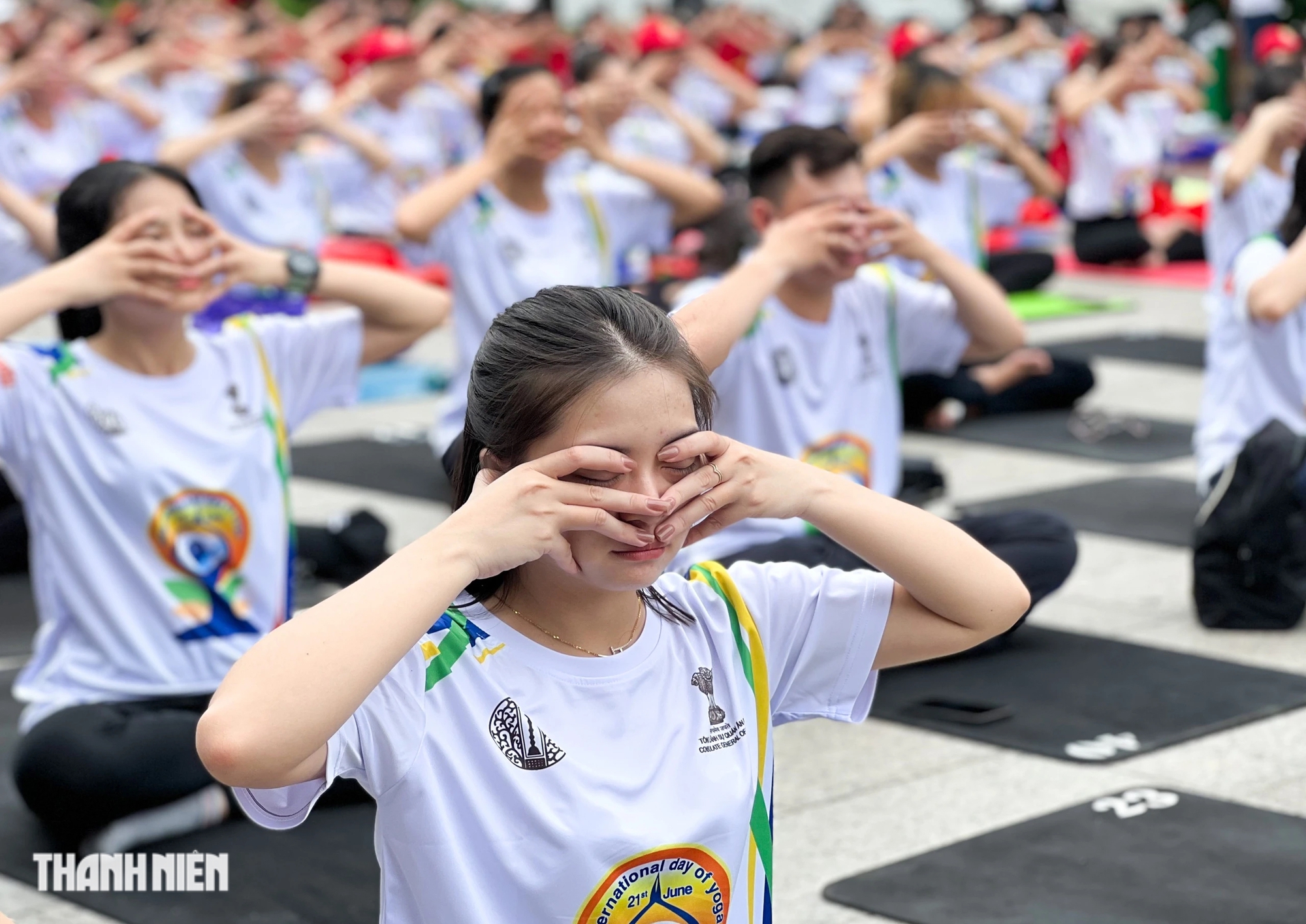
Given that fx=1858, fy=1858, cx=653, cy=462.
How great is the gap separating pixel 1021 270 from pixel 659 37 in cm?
418

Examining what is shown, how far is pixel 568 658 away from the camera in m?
2.00

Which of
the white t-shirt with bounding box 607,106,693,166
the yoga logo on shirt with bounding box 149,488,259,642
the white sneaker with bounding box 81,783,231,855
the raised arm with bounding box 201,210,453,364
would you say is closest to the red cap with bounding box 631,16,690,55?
the white t-shirt with bounding box 607,106,693,166

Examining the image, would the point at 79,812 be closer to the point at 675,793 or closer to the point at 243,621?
the point at 243,621

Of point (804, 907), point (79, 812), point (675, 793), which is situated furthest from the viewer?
point (79, 812)

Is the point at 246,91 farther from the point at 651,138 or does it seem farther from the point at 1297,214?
the point at 651,138

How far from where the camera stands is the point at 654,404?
1910 mm

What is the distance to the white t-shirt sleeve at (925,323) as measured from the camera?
4449 mm

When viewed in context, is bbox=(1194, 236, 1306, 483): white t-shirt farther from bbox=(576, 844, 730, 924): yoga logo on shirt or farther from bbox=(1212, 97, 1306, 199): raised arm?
bbox=(576, 844, 730, 924): yoga logo on shirt

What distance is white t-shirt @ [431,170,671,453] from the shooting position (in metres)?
6.20

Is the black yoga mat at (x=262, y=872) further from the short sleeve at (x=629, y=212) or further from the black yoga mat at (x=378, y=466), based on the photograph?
the short sleeve at (x=629, y=212)

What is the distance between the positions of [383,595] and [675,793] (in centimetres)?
40

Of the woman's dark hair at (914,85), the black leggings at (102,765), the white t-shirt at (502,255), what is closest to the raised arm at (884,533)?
the black leggings at (102,765)

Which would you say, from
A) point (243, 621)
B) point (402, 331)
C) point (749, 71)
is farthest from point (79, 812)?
point (749, 71)

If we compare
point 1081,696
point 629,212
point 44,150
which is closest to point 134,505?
point 1081,696
